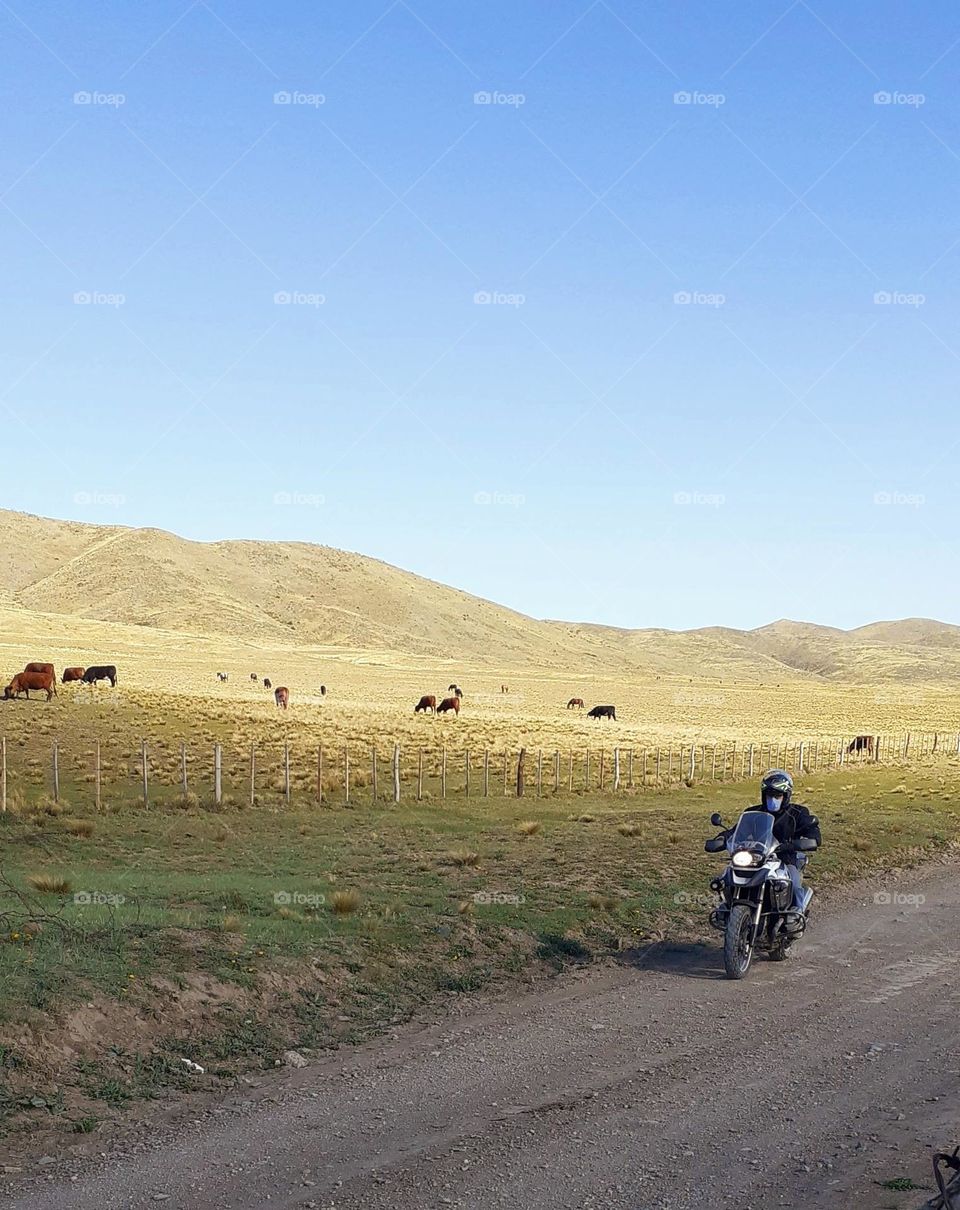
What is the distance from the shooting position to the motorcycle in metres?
12.4

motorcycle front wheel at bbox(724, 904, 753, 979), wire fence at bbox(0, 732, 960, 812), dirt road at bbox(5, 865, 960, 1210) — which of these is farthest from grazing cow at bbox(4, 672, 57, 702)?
dirt road at bbox(5, 865, 960, 1210)

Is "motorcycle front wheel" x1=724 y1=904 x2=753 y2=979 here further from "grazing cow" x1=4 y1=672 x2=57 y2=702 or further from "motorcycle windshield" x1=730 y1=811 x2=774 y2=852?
"grazing cow" x1=4 y1=672 x2=57 y2=702

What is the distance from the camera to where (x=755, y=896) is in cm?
1277

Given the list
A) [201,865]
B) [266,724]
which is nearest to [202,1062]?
[201,865]

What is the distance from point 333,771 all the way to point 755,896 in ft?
88.0

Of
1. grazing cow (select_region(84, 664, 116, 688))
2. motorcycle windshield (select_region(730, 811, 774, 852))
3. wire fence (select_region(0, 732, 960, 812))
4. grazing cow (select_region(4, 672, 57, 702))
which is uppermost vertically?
grazing cow (select_region(84, 664, 116, 688))

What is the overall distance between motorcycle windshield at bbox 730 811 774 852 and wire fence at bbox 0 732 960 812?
724 inches

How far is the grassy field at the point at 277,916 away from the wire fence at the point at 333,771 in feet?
7.23

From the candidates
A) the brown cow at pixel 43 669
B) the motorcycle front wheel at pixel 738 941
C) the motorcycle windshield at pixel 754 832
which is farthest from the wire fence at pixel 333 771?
the motorcycle front wheel at pixel 738 941

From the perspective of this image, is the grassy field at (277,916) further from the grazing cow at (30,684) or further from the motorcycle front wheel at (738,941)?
the grazing cow at (30,684)

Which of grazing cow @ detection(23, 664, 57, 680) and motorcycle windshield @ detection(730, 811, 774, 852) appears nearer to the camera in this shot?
motorcycle windshield @ detection(730, 811, 774, 852)

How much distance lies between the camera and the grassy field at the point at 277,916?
31.2 feet

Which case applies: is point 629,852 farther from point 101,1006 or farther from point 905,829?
point 101,1006

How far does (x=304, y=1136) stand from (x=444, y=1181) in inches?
47.7
